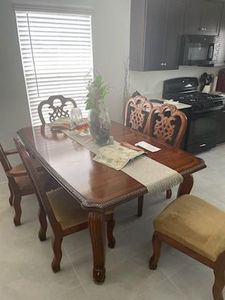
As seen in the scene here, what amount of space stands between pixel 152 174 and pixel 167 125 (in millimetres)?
777

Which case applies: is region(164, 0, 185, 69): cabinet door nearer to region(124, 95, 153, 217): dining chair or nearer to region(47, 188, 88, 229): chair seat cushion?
region(124, 95, 153, 217): dining chair

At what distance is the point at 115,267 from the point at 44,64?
7.68 feet

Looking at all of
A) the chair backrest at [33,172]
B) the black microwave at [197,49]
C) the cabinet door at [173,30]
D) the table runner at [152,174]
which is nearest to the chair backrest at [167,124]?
the table runner at [152,174]

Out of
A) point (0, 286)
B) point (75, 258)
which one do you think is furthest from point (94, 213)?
point (0, 286)

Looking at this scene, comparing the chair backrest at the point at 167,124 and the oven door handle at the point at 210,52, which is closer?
the chair backrest at the point at 167,124

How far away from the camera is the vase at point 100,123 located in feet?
6.08

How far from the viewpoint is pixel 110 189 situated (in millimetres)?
1337

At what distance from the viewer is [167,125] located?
82.4 inches

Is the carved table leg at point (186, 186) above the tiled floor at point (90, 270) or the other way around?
above

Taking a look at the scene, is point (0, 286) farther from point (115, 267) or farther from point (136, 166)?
point (136, 166)

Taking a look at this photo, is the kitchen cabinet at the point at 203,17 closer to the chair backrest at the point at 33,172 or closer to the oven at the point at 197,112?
the oven at the point at 197,112

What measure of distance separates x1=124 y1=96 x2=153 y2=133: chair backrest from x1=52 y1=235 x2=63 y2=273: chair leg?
4.43ft

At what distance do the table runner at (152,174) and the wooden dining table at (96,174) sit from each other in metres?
0.04

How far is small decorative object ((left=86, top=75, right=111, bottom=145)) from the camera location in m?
1.80
